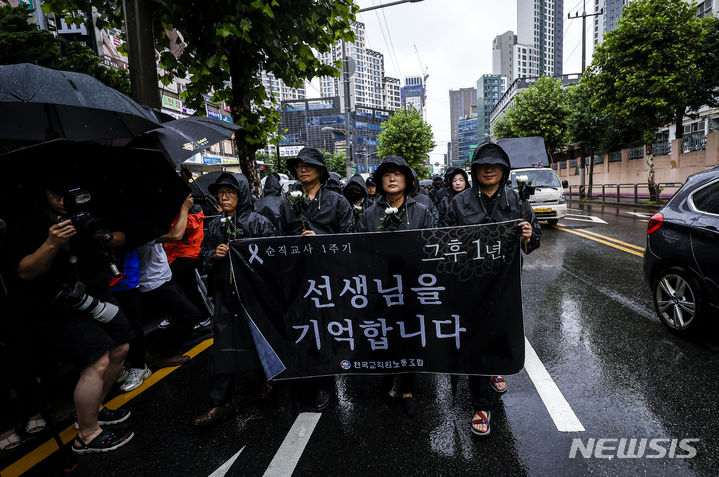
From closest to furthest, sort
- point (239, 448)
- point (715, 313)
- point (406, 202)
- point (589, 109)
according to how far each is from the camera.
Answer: point (239, 448), point (406, 202), point (715, 313), point (589, 109)

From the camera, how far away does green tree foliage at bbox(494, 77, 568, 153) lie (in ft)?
94.1

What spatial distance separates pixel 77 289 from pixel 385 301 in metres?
2.05

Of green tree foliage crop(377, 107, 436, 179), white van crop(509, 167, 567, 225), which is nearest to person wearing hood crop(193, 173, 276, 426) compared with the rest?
white van crop(509, 167, 567, 225)

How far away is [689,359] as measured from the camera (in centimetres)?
→ 343

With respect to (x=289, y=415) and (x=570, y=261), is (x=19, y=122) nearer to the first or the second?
(x=289, y=415)

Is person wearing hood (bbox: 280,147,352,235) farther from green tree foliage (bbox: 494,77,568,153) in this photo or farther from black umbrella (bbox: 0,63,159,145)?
green tree foliage (bbox: 494,77,568,153)

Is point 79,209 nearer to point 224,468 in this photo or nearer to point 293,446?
point 224,468

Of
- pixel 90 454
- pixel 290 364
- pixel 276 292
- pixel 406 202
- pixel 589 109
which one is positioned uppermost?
pixel 589 109

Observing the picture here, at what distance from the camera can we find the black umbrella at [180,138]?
14.0 ft

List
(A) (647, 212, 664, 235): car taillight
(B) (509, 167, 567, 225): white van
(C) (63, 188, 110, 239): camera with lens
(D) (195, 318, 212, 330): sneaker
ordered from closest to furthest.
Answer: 1. (C) (63, 188, 110, 239): camera with lens
2. (A) (647, 212, 664, 235): car taillight
3. (D) (195, 318, 212, 330): sneaker
4. (B) (509, 167, 567, 225): white van

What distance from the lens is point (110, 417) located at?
2.98 m

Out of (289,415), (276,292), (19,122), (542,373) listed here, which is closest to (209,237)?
(276,292)

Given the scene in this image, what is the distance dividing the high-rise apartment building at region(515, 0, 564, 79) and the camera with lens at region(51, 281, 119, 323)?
510 ft

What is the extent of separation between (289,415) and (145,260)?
2.03 metres
